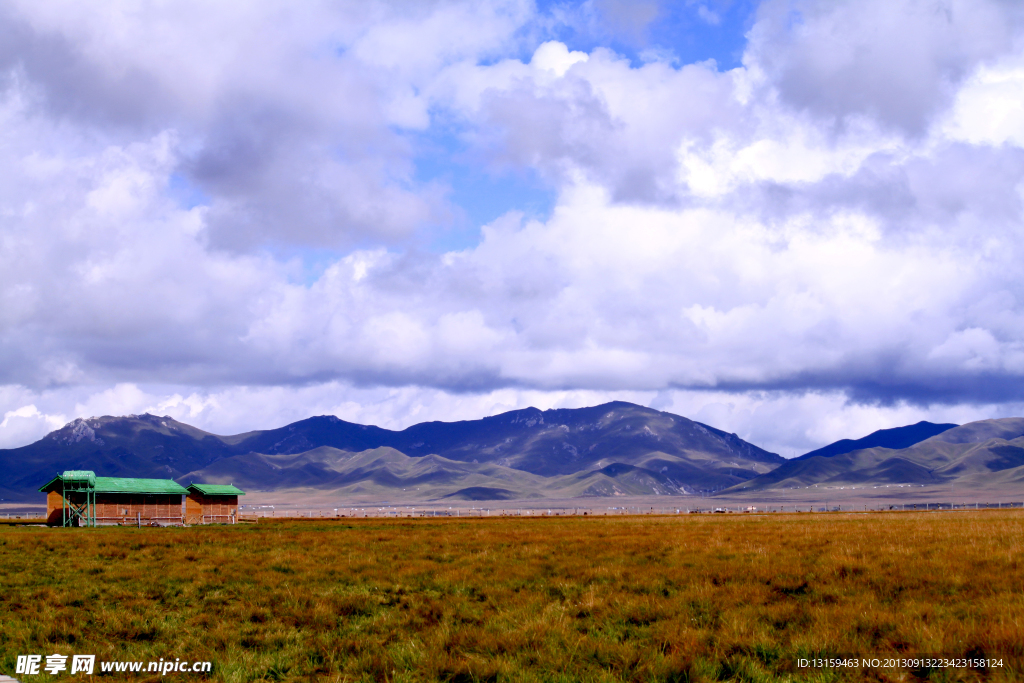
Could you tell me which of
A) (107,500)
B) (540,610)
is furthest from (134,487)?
(540,610)

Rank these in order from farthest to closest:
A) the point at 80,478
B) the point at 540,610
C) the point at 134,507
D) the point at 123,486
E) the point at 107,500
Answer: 1. the point at 134,507
2. the point at 123,486
3. the point at 107,500
4. the point at 80,478
5. the point at 540,610

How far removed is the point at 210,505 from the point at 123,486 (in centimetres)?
1174

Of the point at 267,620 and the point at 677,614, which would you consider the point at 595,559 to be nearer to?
the point at 677,614

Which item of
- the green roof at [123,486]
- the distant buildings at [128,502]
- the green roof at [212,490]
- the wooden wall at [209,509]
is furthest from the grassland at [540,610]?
the green roof at [212,490]

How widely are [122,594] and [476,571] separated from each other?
933 centimetres


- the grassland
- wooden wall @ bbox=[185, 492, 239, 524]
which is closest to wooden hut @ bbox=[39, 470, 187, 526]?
wooden wall @ bbox=[185, 492, 239, 524]

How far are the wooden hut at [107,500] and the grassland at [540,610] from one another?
58.0 metres

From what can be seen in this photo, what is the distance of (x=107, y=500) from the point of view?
3184 inches

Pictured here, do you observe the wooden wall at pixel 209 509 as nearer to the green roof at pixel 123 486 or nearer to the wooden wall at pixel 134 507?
the green roof at pixel 123 486

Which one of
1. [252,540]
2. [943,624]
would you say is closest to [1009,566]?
[943,624]

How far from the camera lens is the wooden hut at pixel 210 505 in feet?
293

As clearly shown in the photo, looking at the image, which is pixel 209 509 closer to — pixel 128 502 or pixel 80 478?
pixel 128 502

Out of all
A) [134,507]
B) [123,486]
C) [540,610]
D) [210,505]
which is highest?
[540,610]

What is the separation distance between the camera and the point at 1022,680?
10.2m
